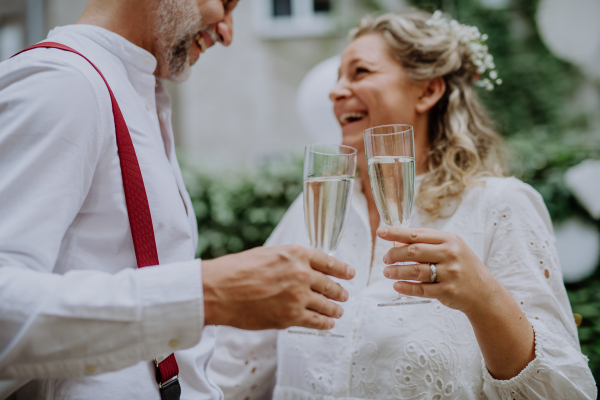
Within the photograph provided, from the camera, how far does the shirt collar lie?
1.42 meters

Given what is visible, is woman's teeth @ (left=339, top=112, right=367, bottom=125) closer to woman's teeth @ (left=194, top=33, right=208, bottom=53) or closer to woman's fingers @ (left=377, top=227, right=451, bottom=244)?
woman's teeth @ (left=194, top=33, right=208, bottom=53)

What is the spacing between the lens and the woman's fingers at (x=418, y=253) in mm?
1122

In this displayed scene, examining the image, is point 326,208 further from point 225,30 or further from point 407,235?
point 225,30

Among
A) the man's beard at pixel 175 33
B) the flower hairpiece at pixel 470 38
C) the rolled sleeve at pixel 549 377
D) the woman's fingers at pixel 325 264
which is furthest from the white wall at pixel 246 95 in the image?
the woman's fingers at pixel 325 264

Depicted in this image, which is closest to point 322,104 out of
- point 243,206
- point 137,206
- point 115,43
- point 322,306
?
point 243,206

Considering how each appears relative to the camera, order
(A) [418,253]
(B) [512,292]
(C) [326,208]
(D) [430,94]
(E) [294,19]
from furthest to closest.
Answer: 1. (E) [294,19]
2. (D) [430,94]
3. (B) [512,292]
4. (C) [326,208]
5. (A) [418,253]

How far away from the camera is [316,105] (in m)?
3.55

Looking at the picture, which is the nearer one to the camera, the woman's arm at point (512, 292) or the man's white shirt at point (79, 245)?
the man's white shirt at point (79, 245)

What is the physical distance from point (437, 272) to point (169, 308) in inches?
26.8

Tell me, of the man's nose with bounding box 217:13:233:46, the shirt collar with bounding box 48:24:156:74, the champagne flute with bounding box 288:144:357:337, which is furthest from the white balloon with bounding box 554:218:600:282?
the shirt collar with bounding box 48:24:156:74

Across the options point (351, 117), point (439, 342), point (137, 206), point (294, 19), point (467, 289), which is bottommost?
point (439, 342)

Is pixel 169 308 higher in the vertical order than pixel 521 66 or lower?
lower

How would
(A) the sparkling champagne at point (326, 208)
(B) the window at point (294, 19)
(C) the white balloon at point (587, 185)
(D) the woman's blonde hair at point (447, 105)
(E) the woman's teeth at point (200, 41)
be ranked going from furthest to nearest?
(B) the window at point (294, 19), (C) the white balloon at point (587, 185), (D) the woman's blonde hair at point (447, 105), (E) the woman's teeth at point (200, 41), (A) the sparkling champagne at point (326, 208)

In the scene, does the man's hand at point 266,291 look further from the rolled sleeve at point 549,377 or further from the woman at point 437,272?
the rolled sleeve at point 549,377
